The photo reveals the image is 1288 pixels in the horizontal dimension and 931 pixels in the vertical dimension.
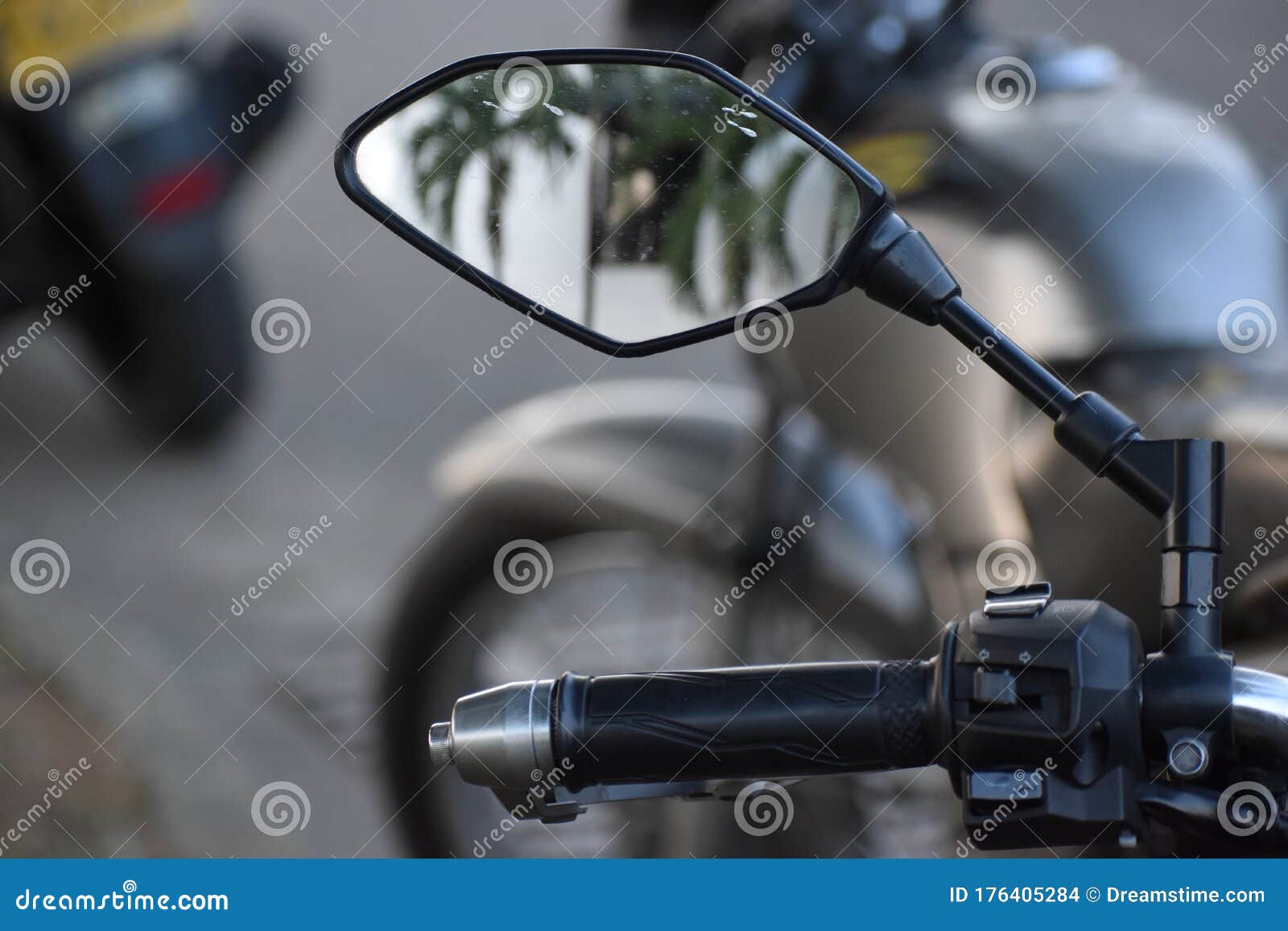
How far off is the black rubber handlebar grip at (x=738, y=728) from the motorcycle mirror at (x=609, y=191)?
0.69 ft

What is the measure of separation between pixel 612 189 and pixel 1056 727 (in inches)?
21.4

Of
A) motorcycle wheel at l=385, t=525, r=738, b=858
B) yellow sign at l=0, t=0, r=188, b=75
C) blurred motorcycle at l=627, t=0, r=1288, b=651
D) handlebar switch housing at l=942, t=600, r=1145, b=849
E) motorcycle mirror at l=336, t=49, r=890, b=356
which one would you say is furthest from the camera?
yellow sign at l=0, t=0, r=188, b=75

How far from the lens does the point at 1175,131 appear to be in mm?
1628

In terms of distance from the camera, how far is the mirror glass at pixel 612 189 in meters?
0.92

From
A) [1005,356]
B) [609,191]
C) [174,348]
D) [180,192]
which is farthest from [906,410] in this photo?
[174,348]

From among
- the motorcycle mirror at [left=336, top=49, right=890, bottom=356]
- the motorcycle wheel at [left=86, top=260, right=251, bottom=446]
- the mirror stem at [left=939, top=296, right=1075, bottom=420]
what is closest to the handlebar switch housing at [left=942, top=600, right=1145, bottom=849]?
the mirror stem at [left=939, top=296, right=1075, bottom=420]

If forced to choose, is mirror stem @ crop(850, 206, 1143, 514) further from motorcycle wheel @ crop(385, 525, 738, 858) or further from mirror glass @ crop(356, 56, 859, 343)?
motorcycle wheel @ crop(385, 525, 738, 858)

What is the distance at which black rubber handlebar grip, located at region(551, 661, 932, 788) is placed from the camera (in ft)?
2.47

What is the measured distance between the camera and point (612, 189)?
1045 mm

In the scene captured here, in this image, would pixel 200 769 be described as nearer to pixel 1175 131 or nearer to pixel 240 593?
pixel 240 593

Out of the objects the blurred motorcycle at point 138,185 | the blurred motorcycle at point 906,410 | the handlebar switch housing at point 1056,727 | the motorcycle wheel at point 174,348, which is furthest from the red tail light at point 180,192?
the handlebar switch housing at point 1056,727

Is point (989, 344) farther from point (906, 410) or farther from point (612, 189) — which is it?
point (906, 410)

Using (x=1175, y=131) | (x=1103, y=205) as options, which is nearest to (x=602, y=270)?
(x=1103, y=205)

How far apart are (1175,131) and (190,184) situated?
2.08m
